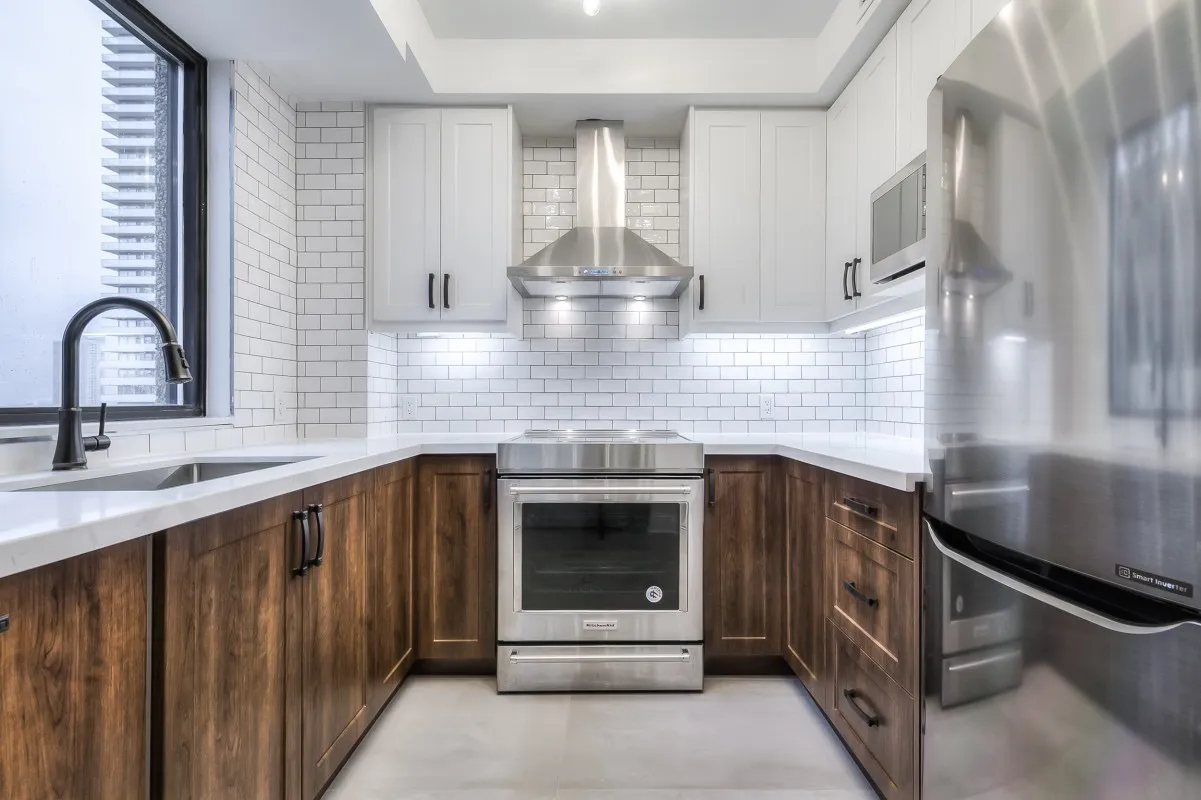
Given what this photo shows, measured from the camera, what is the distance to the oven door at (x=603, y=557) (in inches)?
97.5

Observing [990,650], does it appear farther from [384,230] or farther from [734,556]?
[384,230]

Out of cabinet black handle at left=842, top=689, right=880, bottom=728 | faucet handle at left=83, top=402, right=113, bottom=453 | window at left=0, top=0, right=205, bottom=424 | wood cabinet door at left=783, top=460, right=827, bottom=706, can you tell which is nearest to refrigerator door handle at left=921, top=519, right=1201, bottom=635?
cabinet black handle at left=842, top=689, right=880, bottom=728

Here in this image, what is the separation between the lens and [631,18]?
2.65 metres

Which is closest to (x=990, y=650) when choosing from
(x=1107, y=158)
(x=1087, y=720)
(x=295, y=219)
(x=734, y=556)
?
(x=1087, y=720)

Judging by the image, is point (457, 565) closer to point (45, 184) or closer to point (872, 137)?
point (45, 184)

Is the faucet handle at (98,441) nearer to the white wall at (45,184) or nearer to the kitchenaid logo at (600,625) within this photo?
the white wall at (45,184)

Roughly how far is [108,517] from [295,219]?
2.31 m

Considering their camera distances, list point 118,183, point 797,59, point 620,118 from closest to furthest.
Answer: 1. point 118,183
2. point 797,59
3. point 620,118

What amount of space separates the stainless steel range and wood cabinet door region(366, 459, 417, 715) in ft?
1.15

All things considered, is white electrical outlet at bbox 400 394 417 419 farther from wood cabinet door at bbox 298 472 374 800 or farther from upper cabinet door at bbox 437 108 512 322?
wood cabinet door at bbox 298 472 374 800

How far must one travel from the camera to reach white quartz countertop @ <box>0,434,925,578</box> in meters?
0.79

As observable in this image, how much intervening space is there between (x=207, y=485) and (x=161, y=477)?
66 centimetres

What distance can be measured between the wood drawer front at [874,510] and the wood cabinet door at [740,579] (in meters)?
0.49

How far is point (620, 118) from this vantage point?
3061 mm
